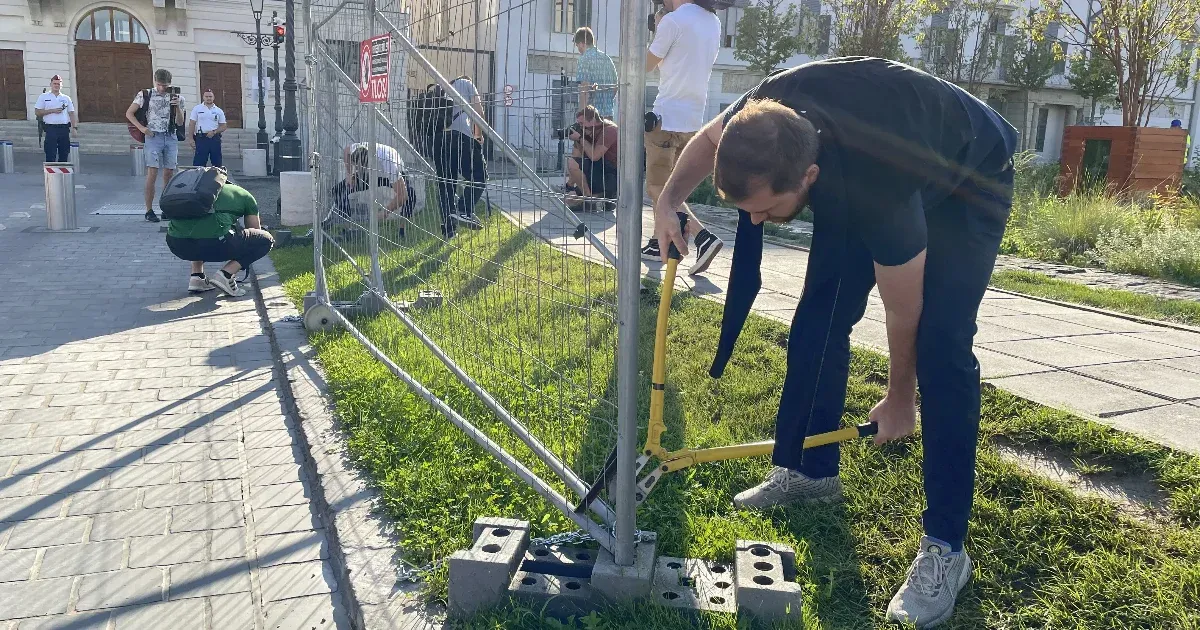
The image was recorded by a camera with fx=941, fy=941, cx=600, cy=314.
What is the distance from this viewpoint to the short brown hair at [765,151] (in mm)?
2232

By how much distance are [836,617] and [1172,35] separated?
49.3ft

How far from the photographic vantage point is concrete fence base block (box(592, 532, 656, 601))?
2.59 m

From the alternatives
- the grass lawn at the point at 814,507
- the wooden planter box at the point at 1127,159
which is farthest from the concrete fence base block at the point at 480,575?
the wooden planter box at the point at 1127,159

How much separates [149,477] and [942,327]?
9.98ft

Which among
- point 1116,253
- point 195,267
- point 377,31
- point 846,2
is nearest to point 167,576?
point 377,31

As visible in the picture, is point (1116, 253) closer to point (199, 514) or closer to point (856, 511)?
point (856, 511)

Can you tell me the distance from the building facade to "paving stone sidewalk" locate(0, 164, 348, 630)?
994 inches

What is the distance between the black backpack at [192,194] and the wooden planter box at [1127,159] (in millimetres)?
11089

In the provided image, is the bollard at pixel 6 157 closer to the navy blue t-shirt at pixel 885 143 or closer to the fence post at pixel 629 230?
the fence post at pixel 629 230

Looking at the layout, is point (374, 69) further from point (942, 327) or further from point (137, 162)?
point (137, 162)

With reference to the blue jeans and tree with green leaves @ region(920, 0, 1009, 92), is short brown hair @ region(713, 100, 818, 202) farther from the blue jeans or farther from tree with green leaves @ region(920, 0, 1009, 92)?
tree with green leaves @ region(920, 0, 1009, 92)

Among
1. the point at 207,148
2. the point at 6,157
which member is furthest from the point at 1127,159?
the point at 6,157

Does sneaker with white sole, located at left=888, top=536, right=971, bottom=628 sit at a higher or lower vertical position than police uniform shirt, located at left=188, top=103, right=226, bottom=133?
lower

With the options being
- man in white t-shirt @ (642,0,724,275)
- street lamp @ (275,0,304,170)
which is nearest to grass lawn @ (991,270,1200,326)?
man in white t-shirt @ (642,0,724,275)
